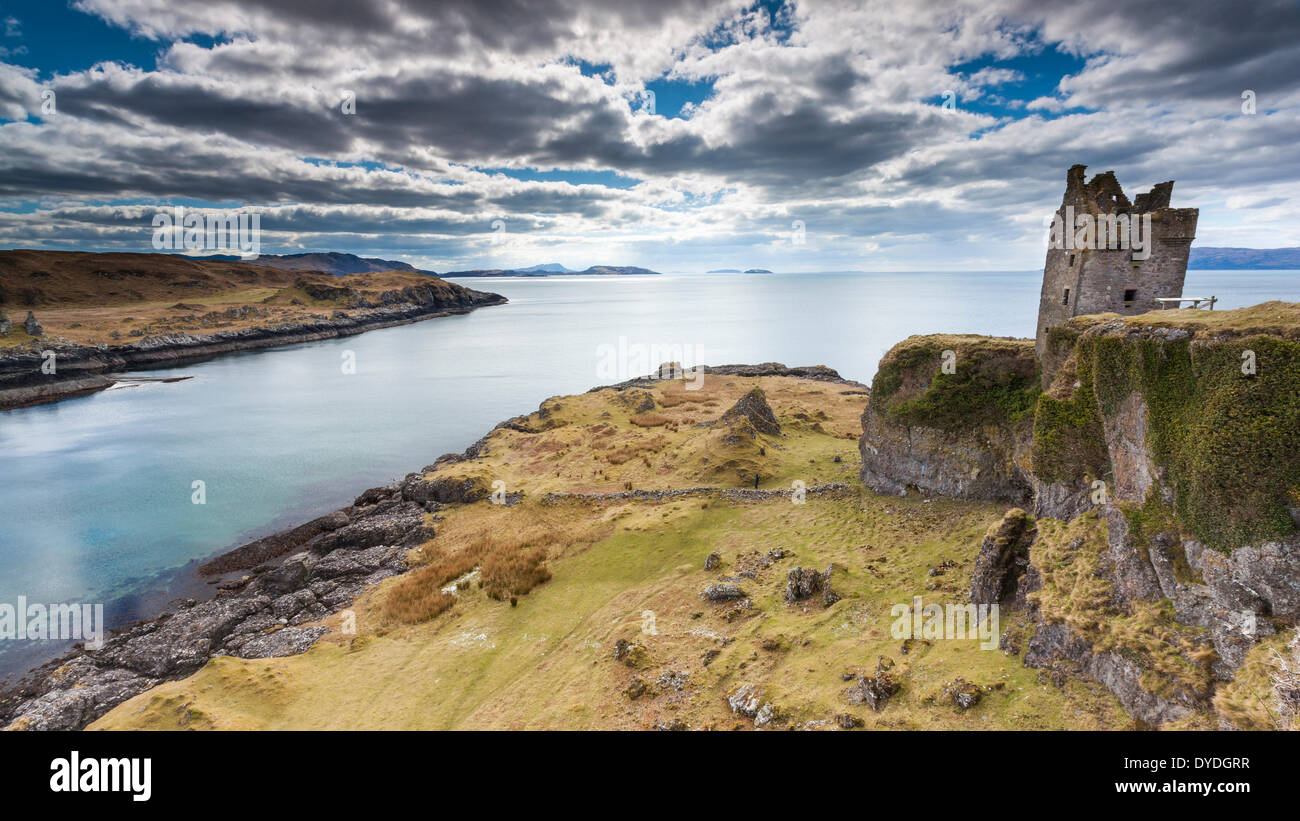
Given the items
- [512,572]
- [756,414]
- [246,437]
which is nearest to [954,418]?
[756,414]

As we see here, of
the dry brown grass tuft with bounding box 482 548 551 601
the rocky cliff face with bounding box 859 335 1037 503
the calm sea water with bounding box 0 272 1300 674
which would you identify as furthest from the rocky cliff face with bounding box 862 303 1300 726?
the calm sea water with bounding box 0 272 1300 674

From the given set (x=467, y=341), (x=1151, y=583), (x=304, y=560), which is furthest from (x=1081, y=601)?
(x=467, y=341)

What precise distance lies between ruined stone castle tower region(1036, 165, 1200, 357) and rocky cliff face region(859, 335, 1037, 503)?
2.31m

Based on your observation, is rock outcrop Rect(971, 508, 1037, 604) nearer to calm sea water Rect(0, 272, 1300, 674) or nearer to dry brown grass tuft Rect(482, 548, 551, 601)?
dry brown grass tuft Rect(482, 548, 551, 601)

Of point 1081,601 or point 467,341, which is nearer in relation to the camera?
point 1081,601

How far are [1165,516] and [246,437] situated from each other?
78.0 metres

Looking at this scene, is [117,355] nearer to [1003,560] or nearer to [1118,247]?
[1003,560]

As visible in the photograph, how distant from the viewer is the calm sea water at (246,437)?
3538 centimetres

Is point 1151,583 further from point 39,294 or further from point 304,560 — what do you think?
point 39,294

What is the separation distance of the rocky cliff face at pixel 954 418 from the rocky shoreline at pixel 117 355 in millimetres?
113477

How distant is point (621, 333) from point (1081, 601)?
153423 millimetres

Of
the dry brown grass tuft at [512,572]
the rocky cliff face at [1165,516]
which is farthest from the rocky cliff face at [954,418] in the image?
the dry brown grass tuft at [512,572]

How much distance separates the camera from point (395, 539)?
33.9 metres

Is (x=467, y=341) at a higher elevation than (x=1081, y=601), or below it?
higher
